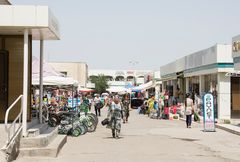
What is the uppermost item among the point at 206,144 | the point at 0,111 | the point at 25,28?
the point at 25,28

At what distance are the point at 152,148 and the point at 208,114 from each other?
7515 millimetres

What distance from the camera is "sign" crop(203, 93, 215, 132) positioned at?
21.0 metres

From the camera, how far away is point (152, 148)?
1446 centimetres

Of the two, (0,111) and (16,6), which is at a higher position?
(16,6)

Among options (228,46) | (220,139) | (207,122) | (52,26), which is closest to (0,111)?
(52,26)

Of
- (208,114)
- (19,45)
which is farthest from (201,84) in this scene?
(19,45)

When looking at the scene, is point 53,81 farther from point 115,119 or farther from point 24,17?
Answer: point 24,17

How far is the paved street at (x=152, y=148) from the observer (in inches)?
481

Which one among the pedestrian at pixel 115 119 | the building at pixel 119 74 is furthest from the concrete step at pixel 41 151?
the building at pixel 119 74

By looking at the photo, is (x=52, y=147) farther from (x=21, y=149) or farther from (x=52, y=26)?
(x=52, y=26)

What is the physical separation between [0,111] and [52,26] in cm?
354

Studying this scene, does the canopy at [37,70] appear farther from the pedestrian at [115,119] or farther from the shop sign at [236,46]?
the shop sign at [236,46]

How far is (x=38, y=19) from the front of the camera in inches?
484

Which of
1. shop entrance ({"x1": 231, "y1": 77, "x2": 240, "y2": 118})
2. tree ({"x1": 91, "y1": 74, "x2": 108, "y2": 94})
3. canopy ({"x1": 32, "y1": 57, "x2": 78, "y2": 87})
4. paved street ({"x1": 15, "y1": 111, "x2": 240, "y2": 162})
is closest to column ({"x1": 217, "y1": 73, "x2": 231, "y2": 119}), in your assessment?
shop entrance ({"x1": 231, "y1": 77, "x2": 240, "y2": 118})
